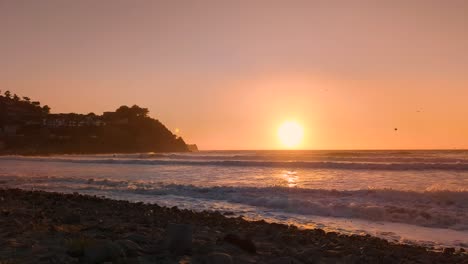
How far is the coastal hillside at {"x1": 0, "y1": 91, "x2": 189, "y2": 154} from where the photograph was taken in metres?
122

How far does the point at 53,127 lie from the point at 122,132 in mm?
22095

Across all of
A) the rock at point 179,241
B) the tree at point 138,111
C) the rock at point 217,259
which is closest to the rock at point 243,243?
the rock at point 179,241

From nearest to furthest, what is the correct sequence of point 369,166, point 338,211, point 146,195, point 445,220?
point 445,220 < point 338,211 < point 146,195 < point 369,166

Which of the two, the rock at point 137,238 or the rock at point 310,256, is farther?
the rock at point 137,238

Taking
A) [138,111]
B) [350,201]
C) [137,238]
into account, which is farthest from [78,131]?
[137,238]

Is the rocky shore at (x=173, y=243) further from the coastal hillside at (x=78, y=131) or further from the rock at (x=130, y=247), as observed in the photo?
the coastal hillside at (x=78, y=131)

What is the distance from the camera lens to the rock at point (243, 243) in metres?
7.85

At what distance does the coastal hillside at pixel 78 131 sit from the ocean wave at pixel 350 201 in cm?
10217

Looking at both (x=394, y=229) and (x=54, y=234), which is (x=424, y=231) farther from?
(x=54, y=234)

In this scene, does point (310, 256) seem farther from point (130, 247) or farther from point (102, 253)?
point (102, 253)

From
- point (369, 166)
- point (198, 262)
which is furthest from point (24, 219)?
point (369, 166)

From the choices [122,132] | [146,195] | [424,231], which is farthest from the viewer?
[122,132]

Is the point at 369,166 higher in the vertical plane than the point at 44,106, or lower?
lower

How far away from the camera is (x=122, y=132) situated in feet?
457
